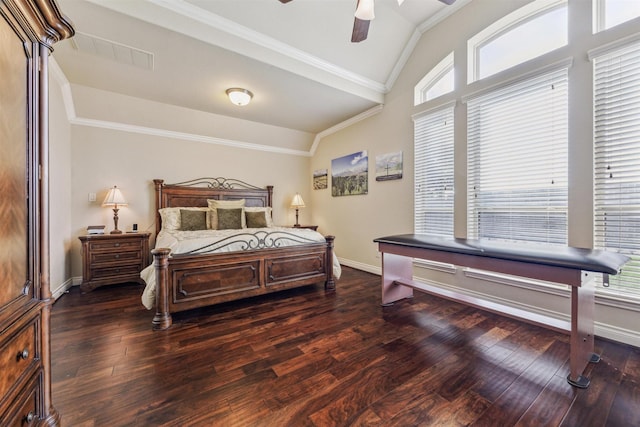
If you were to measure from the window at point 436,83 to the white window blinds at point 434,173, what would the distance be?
1.24 feet

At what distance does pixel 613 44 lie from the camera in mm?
2002

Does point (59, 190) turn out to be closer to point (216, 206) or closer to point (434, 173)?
point (216, 206)

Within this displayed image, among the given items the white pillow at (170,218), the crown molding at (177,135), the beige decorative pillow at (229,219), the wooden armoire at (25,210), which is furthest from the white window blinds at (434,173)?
the white pillow at (170,218)

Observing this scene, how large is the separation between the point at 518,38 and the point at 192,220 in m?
4.84

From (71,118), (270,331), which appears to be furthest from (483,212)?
(71,118)

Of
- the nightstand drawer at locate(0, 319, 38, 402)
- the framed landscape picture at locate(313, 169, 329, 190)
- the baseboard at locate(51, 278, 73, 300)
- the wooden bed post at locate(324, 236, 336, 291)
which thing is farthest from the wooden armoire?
Answer: the framed landscape picture at locate(313, 169, 329, 190)

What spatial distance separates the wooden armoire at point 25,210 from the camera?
0.83 meters

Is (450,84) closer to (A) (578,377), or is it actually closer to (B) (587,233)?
(B) (587,233)

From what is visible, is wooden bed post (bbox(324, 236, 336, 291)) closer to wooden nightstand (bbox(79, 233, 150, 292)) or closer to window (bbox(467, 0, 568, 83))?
window (bbox(467, 0, 568, 83))

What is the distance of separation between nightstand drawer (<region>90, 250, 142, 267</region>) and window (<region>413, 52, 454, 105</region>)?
15.2ft

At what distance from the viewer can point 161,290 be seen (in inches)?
91.4

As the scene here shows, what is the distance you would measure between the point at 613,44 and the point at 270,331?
3.73 m

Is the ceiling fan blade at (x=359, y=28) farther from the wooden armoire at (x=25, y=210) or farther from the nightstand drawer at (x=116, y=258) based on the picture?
the nightstand drawer at (x=116, y=258)

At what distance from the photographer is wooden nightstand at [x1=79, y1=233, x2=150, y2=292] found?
3.32 meters
